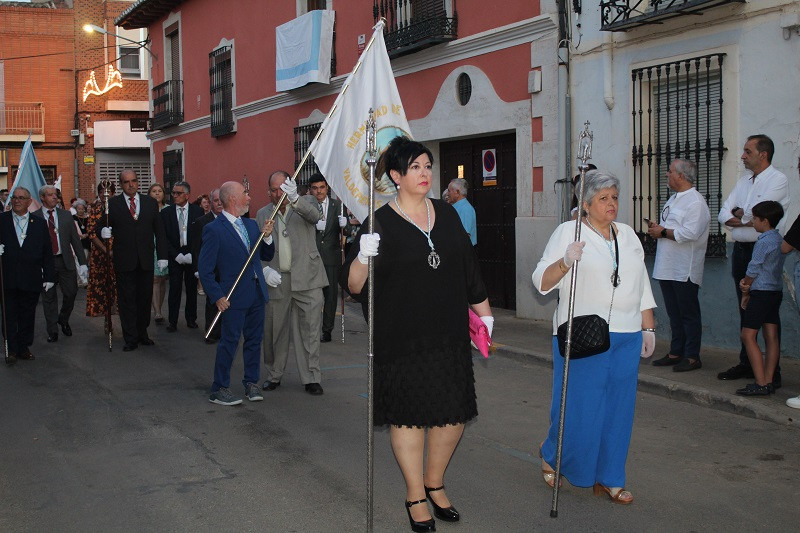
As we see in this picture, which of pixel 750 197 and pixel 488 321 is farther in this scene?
pixel 750 197

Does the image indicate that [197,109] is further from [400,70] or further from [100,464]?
[100,464]

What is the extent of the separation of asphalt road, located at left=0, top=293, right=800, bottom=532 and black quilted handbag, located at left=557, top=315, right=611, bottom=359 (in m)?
0.87

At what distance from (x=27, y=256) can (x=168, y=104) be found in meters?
15.8

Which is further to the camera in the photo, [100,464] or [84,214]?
[84,214]

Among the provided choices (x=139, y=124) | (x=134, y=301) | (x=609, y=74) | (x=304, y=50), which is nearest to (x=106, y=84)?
(x=139, y=124)

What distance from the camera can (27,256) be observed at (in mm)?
10203

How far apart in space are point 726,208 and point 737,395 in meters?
1.95

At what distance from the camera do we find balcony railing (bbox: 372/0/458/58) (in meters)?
13.2

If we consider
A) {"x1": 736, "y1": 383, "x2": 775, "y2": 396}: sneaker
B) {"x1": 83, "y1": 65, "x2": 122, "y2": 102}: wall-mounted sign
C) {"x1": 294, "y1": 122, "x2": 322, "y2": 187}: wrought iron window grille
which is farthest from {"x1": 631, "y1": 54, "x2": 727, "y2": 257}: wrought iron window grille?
{"x1": 83, "y1": 65, "x2": 122, "y2": 102}: wall-mounted sign

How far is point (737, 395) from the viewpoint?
735 cm

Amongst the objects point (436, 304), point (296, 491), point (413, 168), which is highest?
point (413, 168)

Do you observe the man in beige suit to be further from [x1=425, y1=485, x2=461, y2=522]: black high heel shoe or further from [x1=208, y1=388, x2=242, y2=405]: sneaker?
[x1=425, y1=485, x2=461, y2=522]: black high heel shoe

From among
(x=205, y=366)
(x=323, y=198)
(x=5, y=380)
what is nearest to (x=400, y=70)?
(x=323, y=198)

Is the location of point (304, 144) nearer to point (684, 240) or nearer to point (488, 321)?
point (684, 240)
